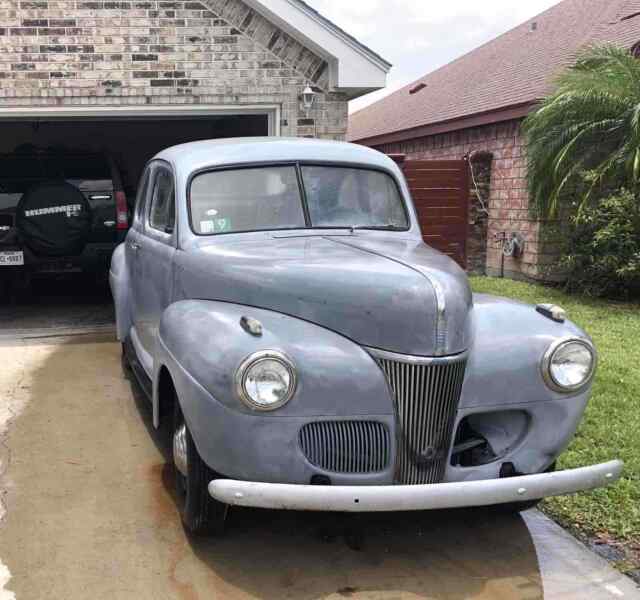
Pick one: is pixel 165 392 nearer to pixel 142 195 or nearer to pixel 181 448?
pixel 181 448

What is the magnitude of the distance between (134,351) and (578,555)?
11.2 feet

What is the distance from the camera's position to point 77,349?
7.56 meters

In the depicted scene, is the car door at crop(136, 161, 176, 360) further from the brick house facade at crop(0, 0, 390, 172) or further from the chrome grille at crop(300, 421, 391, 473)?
the brick house facade at crop(0, 0, 390, 172)

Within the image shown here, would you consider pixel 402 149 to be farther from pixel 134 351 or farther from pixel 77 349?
pixel 134 351

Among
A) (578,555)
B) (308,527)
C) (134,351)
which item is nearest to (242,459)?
(308,527)

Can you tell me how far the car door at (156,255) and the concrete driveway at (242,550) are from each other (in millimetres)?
918

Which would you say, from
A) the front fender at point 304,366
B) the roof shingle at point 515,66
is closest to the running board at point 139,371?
the front fender at point 304,366

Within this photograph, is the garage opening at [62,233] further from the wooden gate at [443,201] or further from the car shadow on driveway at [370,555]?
the car shadow on driveway at [370,555]

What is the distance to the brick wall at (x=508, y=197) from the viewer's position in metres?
12.1

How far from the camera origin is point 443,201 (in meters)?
12.3

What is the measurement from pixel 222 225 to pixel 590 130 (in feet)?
24.9

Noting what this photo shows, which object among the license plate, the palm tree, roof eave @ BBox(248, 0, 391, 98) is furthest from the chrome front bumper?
the palm tree

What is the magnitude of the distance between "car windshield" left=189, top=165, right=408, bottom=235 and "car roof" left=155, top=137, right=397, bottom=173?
0.07m

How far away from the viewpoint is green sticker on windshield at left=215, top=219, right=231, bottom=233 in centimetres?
426
